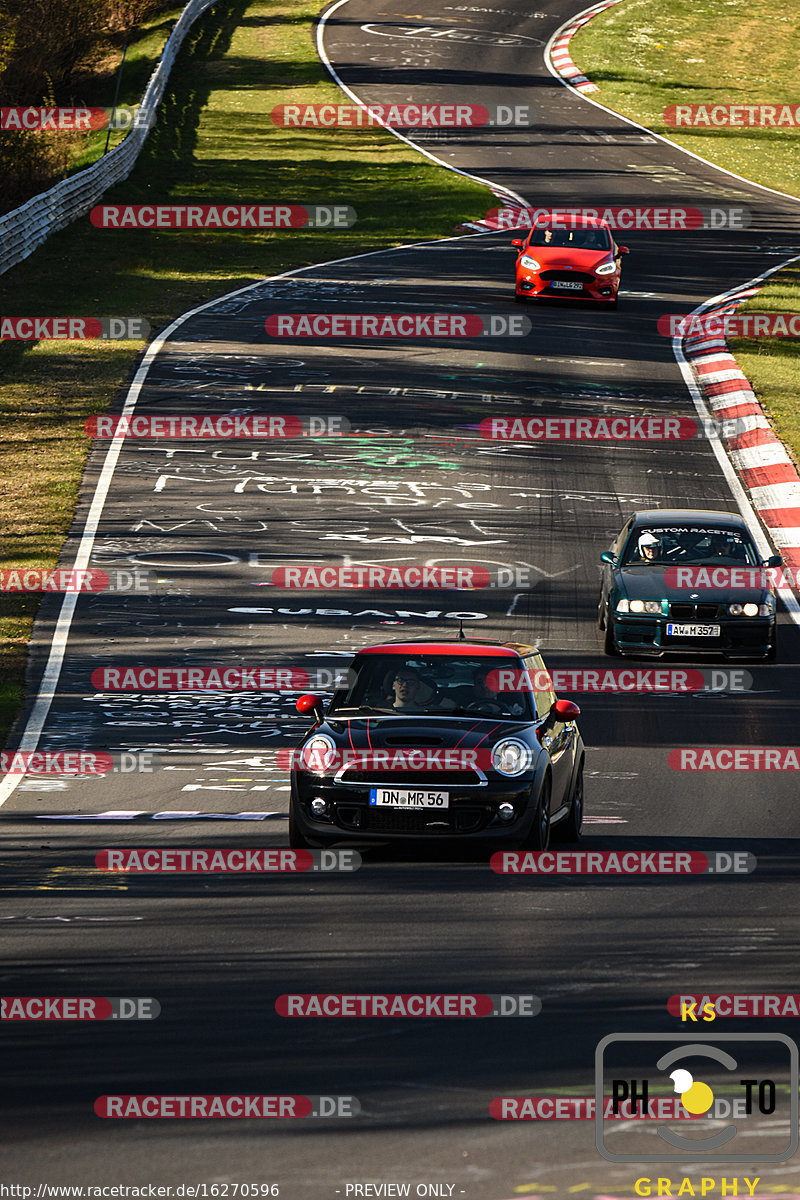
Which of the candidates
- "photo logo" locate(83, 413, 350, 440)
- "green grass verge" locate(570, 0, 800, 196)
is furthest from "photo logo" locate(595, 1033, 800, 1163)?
"green grass verge" locate(570, 0, 800, 196)

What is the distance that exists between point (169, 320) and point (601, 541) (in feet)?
46.5

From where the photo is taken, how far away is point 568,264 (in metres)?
35.7

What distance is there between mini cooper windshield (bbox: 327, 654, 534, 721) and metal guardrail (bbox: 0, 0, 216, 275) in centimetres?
2625

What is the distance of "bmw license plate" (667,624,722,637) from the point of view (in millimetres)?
18984

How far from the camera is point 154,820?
44.5 ft

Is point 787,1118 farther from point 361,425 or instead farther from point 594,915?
point 361,425

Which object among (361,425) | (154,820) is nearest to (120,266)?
(361,425)

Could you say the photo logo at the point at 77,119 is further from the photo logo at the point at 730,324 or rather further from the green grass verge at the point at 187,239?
the photo logo at the point at 730,324

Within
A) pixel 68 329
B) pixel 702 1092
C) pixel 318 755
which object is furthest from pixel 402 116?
pixel 702 1092

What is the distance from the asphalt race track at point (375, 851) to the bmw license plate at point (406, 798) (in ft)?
1.45

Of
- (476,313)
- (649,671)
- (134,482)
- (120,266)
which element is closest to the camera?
(649,671)

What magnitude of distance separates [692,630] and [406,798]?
313 inches

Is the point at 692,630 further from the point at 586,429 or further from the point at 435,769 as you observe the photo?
the point at 586,429

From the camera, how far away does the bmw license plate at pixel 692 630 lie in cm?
1898
